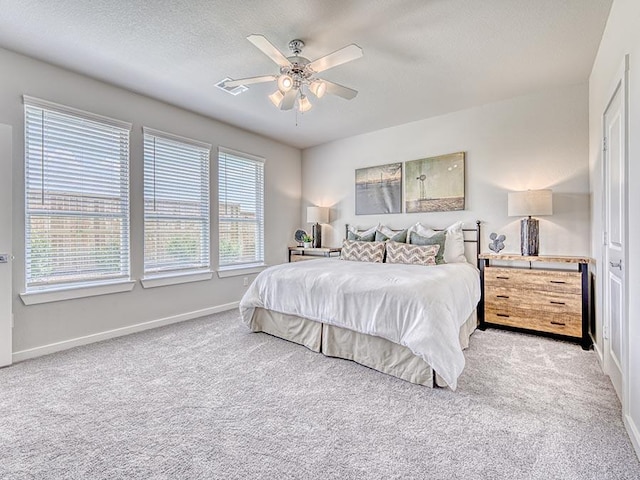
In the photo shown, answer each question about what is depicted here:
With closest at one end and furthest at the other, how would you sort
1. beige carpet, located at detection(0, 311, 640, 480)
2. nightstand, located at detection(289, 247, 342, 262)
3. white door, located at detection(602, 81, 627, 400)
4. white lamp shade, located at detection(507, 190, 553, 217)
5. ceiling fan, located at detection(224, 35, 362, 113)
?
→ beige carpet, located at detection(0, 311, 640, 480)
white door, located at detection(602, 81, 627, 400)
ceiling fan, located at detection(224, 35, 362, 113)
white lamp shade, located at detection(507, 190, 553, 217)
nightstand, located at detection(289, 247, 342, 262)

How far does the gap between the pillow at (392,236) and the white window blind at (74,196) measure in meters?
3.25

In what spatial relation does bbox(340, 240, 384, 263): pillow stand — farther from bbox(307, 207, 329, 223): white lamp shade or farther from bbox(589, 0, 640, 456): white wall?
bbox(589, 0, 640, 456): white wall

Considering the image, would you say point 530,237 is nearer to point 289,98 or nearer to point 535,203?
point 535,203

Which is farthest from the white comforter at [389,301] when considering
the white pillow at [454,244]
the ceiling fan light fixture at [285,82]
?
the ceiling fan light fixture at [285,82]

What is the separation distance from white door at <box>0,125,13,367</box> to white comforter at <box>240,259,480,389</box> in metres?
2.06

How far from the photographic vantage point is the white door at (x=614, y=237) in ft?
6.42

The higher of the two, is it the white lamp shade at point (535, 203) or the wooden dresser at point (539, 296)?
the white lamp shade at point (535, 203)

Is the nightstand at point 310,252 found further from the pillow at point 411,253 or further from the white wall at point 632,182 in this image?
the white wall at point 632,182

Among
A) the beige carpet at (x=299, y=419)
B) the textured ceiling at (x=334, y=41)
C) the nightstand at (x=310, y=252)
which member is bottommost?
the beige carpet at (x=299, y=419)

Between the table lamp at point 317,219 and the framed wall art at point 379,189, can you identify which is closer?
the framed wall art at point 379,189

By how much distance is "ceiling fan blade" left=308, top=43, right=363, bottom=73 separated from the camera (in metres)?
2.27

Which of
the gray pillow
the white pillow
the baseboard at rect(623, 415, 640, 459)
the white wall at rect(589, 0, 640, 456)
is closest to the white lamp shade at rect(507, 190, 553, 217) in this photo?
the white pillow

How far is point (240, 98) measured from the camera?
12.5ft

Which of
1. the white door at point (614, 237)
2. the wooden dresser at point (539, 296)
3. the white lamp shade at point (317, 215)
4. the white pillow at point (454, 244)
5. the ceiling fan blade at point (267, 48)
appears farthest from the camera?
the white lamp shade at point (317, 215)
